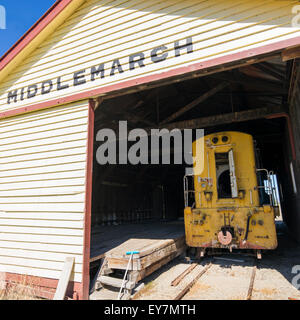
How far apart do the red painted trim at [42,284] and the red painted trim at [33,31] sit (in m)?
4.90

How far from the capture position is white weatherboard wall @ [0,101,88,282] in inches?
169

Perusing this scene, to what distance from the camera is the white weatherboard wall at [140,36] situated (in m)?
3.54

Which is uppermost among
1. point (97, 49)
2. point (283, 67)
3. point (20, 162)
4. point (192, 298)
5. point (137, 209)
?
point (97, 49)

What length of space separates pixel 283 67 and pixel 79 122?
455 centimetres

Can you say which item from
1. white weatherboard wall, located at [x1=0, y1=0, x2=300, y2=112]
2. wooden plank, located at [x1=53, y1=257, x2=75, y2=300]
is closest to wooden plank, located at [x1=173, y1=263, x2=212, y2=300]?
wooden plank, located at [x1=53, y1=257, x2=75, y2=300]

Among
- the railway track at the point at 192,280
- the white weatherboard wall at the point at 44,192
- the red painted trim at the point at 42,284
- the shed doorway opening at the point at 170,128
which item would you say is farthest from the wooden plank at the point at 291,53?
the red painted trim at the point at 42,284

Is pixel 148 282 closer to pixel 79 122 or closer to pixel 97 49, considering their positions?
pixel 79 122

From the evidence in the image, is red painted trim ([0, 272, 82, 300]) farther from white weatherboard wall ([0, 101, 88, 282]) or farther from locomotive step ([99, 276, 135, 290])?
locomotive step ([99, 276, 135, 290])

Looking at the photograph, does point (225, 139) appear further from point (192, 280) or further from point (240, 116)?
point (192, 280)

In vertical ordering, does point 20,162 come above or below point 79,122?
below

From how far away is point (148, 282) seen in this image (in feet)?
16.2

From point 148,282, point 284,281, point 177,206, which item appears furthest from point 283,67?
point 177,206

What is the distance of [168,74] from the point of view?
13.1 feet

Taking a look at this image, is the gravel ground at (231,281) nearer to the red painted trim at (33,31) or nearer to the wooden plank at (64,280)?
the wooden plank at (64,280)
